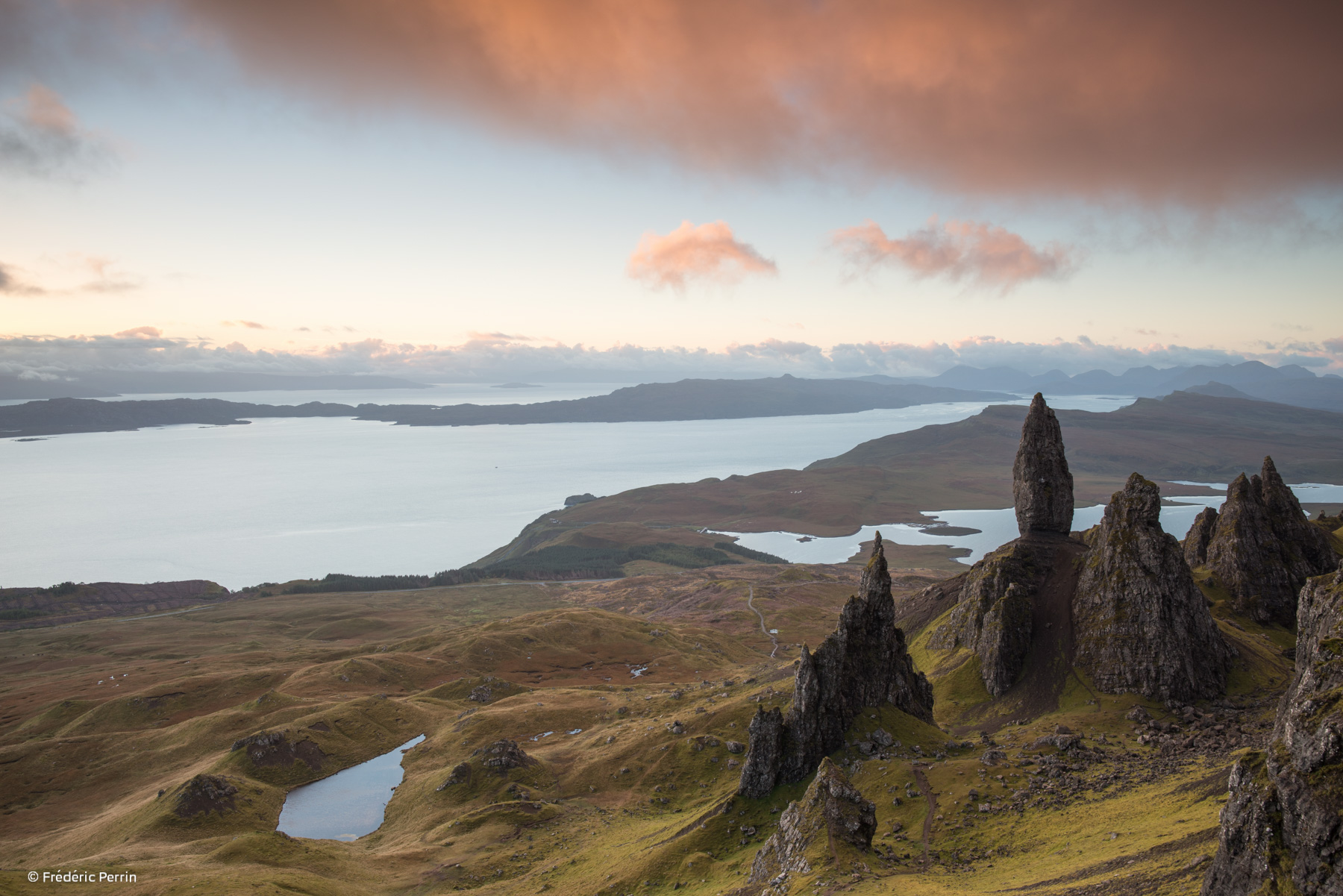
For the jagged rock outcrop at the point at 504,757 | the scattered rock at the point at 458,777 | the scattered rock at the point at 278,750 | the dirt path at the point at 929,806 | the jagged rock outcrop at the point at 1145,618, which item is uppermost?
the jagged rock outcrop at the point at 1145,618

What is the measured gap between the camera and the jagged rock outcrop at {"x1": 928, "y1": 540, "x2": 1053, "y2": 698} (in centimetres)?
9044

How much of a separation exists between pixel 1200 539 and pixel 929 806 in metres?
82.9

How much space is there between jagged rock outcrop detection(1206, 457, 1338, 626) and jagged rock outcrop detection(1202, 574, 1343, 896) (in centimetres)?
8340

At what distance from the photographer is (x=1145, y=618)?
82.7m

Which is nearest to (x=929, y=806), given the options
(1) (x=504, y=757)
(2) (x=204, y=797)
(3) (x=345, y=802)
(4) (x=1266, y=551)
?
(1) (x=504, y=757)

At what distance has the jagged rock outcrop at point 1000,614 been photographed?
297ft

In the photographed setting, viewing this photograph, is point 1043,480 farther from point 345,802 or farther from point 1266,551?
point 345,802

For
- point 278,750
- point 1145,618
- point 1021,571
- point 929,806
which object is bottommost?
point 278,750

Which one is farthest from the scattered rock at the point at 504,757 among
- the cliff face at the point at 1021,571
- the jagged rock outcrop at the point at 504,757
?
the cliff face at the point at 1021,571

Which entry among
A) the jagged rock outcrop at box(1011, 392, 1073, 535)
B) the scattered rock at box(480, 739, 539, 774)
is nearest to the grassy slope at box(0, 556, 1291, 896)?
the scattered rock at box(480, 739, 539, 774)

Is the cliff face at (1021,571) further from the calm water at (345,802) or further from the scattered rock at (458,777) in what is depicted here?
the calm water at (345,802)

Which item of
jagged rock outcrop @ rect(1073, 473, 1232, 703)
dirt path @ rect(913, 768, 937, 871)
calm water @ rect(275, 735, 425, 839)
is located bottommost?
calm water @ rect(275, 735, 425, 839)

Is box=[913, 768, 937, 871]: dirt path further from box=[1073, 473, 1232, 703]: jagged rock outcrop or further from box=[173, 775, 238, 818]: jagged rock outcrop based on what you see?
box=[173, 775, 238, 818]: jagged rock outcrop

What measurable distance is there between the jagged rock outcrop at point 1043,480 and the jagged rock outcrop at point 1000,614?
448 centimetres
